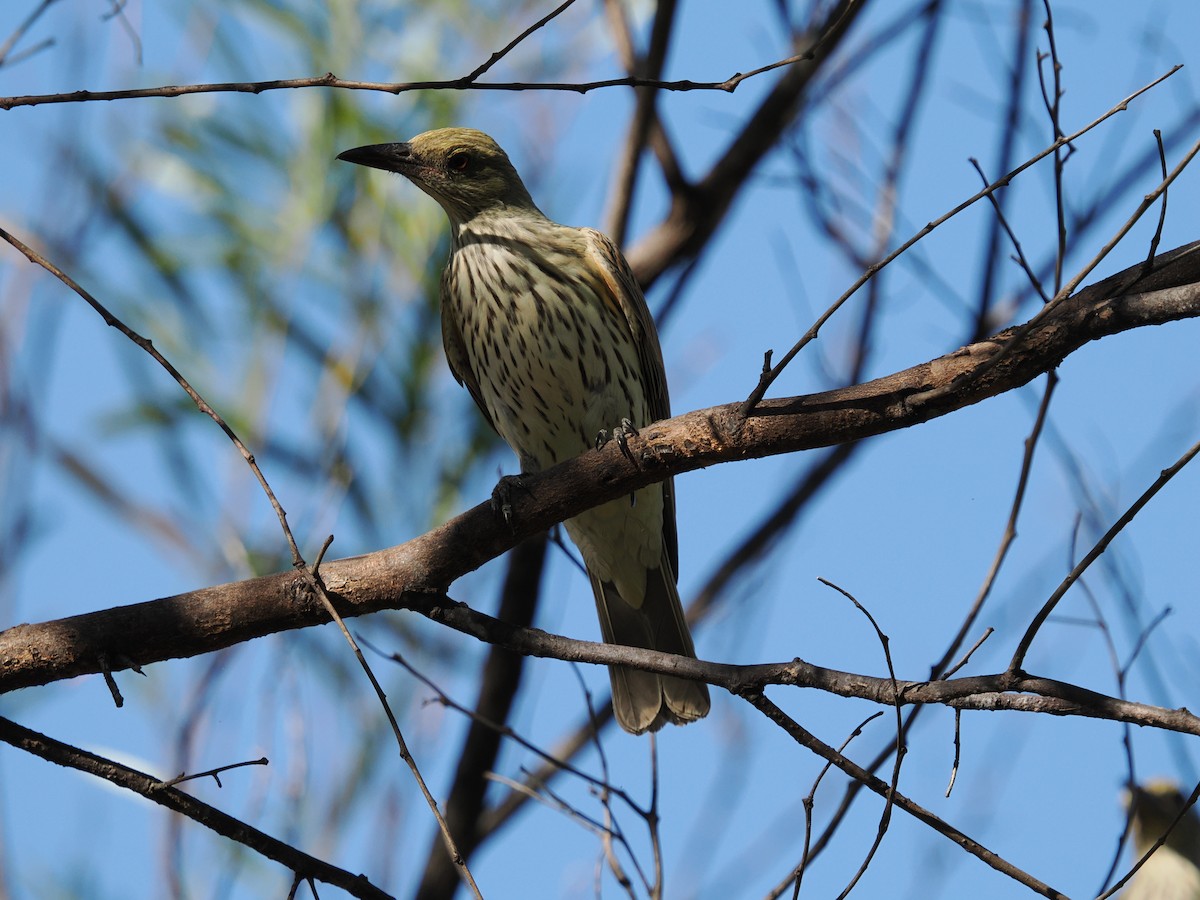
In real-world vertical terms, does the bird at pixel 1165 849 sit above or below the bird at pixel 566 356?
below

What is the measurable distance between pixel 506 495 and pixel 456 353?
171 centimetres

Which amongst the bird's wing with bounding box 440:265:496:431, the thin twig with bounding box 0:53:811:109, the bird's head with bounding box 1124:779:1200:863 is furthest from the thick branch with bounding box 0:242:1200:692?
the bird's head with bounding box 1124:779:1200:863

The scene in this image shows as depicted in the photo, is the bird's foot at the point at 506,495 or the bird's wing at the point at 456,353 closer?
the bird's foot at the point at 506,495

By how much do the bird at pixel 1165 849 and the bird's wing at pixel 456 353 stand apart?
112 inches

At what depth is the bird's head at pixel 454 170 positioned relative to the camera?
15.9ft

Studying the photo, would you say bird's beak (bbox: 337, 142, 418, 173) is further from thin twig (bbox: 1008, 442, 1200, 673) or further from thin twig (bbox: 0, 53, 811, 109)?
thin twig (bbox: 1008, 442, 1200, 673)

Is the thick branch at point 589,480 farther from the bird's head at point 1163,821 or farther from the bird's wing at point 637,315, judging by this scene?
the bird's head at point 1163,821

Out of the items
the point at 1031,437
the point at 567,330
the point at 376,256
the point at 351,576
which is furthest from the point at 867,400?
the point at 376,256

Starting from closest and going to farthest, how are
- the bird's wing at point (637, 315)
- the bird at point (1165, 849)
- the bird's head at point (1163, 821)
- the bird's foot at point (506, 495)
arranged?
the bird's foot at point (506, 495), the bird's wing at point (637, 315), the bird at point (1165, 849), the bird's head at point (1163, 821)

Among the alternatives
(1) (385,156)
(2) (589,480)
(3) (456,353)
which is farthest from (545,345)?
(2) (589,480)

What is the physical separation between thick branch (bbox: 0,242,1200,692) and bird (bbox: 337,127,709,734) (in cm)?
112

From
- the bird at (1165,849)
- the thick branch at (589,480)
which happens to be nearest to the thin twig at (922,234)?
the thick branch at (589,480)

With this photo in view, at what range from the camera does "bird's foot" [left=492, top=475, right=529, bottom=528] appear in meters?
3.01

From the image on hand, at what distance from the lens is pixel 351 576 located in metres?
2.95
